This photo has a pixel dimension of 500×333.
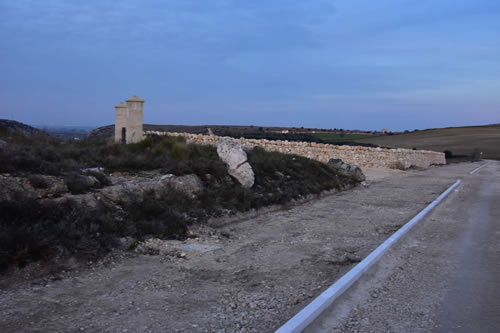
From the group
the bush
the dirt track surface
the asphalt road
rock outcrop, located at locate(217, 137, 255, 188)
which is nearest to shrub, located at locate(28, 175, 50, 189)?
the bush

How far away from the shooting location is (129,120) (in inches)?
734

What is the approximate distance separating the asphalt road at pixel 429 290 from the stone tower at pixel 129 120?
13.2 meters

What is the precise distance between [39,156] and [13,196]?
2.44m

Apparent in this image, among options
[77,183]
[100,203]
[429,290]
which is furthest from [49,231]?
[429,290]

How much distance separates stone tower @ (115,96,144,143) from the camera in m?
18.5

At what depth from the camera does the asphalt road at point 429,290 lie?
4145 millimetres

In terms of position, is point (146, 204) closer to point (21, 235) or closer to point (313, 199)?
point (21, 235)

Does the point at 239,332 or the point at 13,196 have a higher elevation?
the point at 13,196

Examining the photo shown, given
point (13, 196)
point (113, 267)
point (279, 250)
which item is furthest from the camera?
point (279, 250)

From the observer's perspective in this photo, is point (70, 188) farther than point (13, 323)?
Yes

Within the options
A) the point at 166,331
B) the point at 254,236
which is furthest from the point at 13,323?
the point at 254,236

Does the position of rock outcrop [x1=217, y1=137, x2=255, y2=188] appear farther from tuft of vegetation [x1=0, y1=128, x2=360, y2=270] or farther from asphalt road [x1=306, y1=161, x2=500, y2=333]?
asphalt road [x1=306, y1=161, x2=500, y2=333]

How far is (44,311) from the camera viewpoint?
4.13 meters

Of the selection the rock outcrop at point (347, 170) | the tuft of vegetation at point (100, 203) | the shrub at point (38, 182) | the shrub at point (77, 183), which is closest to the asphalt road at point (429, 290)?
the tuft of vegetation at point (100, 203)
